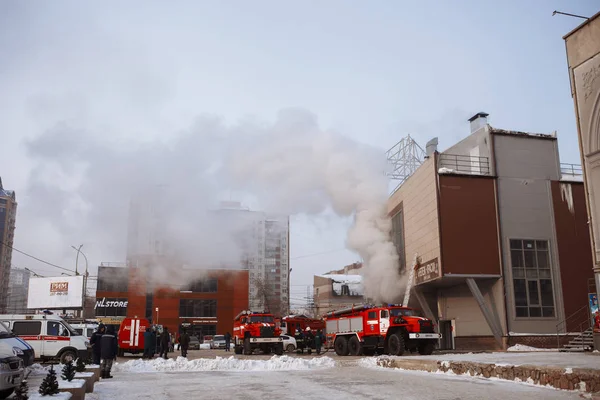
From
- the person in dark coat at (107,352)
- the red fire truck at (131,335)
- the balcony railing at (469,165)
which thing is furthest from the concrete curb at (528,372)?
the balcony railing at (469,165)

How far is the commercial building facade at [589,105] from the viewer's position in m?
19.9

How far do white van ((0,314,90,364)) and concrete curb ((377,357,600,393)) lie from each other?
45.3 feet

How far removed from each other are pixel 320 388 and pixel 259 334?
1944cm

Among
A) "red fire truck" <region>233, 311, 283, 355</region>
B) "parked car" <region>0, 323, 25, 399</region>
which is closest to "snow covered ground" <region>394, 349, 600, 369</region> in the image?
"parked car" <region>0, 323, 25, 399</region>

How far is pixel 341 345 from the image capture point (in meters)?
29.3

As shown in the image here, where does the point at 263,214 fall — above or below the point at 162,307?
above

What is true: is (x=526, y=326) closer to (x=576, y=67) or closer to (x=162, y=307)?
(x=576, y=67)

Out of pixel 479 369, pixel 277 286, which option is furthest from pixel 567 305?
pixel 277 286

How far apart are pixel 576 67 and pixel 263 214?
18.4 m

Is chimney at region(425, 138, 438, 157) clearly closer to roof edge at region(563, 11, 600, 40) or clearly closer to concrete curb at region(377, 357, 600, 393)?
roof edge at region(563, 11, 600, 40)

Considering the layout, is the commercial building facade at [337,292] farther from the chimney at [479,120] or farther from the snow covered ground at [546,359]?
the snow covered ground at [546,359]

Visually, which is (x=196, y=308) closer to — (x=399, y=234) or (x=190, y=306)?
(x=190, y=306)

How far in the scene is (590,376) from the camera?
10398 mm

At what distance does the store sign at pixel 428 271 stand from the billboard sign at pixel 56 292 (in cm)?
4388
